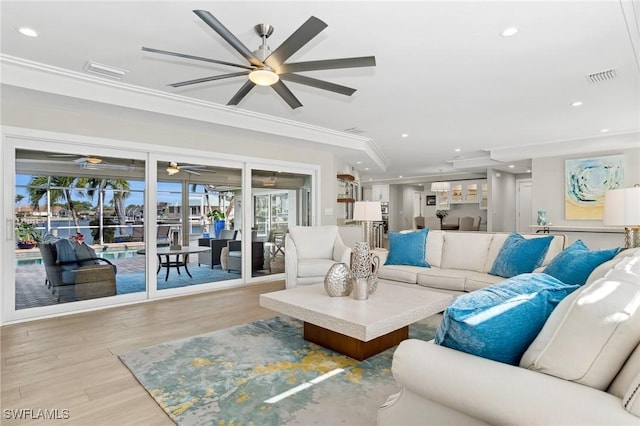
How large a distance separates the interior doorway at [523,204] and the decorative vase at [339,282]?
9911 mm

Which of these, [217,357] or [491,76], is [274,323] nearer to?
[217,357]

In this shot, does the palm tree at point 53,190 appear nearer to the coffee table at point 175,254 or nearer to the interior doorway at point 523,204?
the coffee table at point 175,254

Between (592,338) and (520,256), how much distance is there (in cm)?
287

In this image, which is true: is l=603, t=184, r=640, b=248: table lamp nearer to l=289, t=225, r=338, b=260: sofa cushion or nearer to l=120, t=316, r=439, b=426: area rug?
l=120, t=316, r=439, b=426: area rug

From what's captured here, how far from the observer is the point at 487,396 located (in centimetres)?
104

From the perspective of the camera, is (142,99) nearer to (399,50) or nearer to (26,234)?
(26,234)

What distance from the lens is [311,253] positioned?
493cm

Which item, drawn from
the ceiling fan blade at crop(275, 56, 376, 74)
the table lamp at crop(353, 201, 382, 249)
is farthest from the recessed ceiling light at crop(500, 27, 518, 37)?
the table lamp at crop(353, 201, 382, 249)

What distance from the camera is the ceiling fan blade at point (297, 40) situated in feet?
6.87

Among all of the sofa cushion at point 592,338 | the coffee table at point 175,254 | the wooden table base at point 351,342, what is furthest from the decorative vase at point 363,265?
the coffee table at point 175,254

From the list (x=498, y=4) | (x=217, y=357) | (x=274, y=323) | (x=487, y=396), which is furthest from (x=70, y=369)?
(x=498, y=4)

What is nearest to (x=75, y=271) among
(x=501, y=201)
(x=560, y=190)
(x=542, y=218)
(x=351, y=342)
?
(x=351, y=342)

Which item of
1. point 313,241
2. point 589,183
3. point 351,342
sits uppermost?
point 589,183

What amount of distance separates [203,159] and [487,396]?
4.98m
